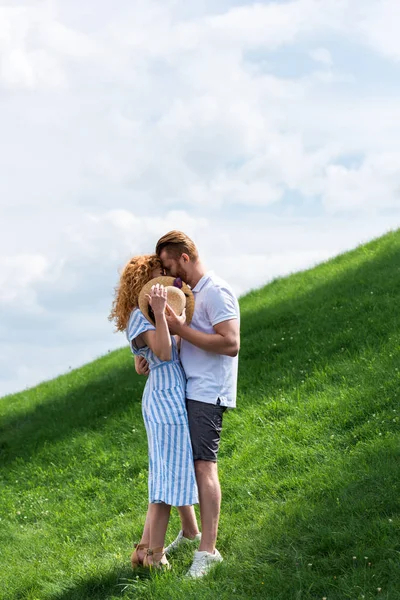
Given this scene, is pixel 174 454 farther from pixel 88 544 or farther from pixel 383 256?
pixel 383 256

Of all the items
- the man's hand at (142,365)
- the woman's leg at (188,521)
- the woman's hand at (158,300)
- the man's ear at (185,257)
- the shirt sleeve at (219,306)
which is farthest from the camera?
the woman's leg at (188,521)

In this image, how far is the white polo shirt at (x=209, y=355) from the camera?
6395 mm

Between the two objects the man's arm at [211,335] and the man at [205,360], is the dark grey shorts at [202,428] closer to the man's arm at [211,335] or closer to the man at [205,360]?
the man at [205,360]

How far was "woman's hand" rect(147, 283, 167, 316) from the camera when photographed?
6113 mm

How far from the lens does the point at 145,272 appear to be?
257 inches

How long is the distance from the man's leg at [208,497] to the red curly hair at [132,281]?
1.41m

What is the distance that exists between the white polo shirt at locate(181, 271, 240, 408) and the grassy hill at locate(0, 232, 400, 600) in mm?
1507

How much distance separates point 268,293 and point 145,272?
36.8 feet

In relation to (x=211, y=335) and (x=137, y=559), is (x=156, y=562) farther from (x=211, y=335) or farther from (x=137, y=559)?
(x=211, y=335)

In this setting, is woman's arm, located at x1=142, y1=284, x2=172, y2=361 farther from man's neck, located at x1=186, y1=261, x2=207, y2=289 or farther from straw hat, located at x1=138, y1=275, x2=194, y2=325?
man's neck, located at x1=186, y1=261, x2=207, y2=289

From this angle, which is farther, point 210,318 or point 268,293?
point 268,293

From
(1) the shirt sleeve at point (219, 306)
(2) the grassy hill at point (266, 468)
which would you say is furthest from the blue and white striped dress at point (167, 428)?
(2) the grassy hill at point (266, 468)

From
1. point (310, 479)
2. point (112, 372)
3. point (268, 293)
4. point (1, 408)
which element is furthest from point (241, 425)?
point (1, 408)

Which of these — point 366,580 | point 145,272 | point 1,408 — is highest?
point 1,408
